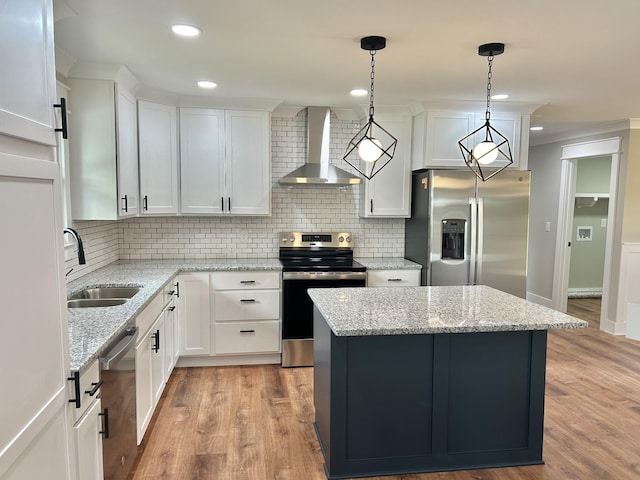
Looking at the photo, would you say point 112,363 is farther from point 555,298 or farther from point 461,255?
point 555,298

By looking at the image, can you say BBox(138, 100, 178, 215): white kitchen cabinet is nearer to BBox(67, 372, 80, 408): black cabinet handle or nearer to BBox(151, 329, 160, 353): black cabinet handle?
BBox(151, 329, 160, 353): black cabinet handle

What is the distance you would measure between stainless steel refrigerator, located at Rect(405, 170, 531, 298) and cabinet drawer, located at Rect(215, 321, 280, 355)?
1.45 meters

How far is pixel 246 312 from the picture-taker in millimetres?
4020

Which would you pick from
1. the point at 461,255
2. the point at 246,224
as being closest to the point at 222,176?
the point at 246,224

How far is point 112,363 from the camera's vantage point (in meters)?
1.91

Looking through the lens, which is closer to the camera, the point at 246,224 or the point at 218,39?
the point at 218,39

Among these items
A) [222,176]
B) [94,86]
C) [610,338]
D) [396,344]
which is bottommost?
[610,338]

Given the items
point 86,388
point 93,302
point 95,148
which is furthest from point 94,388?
point 95,148

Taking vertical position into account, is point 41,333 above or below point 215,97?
below

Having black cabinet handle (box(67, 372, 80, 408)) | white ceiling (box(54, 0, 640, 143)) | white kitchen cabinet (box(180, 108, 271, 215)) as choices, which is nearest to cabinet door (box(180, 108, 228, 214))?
white kitchen cabinet (box(180, 108, 271, 215))

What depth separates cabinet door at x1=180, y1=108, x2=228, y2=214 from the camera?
13.4ft

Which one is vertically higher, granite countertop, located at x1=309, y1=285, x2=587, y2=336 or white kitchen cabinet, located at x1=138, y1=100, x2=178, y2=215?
white kitchen cabinet, located at x1=138, y1=100, x2=178, y2=215

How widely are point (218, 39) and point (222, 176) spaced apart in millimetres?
1696

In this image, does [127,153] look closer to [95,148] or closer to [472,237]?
[95,148]
